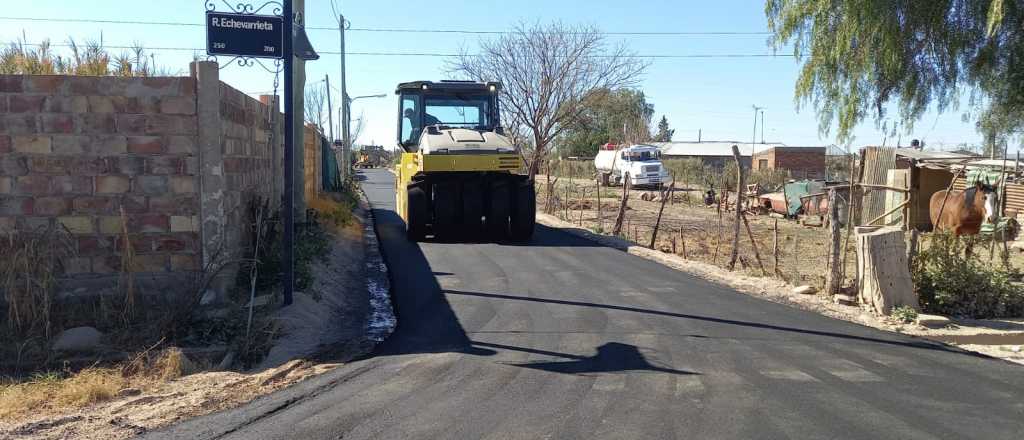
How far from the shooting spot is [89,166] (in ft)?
25.9

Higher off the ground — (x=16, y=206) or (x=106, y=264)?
(x=16, y=206)

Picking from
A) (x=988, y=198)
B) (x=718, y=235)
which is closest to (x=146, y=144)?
(x=718, y=235)

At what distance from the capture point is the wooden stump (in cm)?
922

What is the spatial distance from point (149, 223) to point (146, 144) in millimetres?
798

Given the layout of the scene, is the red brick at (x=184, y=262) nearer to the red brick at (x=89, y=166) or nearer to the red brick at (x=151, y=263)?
the red brick at (x=151, y=263)

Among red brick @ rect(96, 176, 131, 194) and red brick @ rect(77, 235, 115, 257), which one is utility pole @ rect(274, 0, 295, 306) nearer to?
red brick @ rect(96, 176, 131, 194)

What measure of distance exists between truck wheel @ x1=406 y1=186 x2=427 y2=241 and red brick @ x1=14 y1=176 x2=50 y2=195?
26.1 ft

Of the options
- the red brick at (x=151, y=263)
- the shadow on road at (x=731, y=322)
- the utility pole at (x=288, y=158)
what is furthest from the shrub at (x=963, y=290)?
the red brick at (x=151, y=263)

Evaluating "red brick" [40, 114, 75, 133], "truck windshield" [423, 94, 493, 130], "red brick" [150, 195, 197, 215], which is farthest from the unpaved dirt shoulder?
"red brick" [40, 114, 75, 133]

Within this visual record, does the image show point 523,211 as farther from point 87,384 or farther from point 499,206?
point 87,384

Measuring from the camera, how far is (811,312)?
30.7ft

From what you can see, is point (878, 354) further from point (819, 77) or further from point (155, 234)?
point (819, 77)

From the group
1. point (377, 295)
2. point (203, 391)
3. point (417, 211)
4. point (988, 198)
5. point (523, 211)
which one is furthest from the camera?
point (523, 211)

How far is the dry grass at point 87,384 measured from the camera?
5617mm
